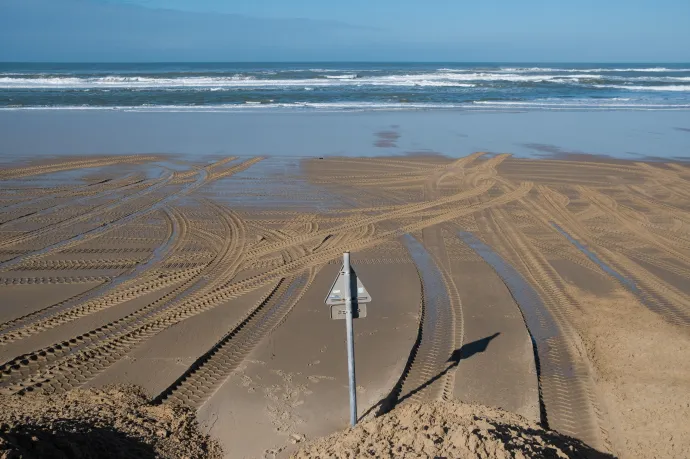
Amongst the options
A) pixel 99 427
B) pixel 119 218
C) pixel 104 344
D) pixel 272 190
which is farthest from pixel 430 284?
pixel 119 218

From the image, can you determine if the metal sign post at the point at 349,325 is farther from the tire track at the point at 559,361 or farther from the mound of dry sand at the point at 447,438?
the tire track at the point at 559,361

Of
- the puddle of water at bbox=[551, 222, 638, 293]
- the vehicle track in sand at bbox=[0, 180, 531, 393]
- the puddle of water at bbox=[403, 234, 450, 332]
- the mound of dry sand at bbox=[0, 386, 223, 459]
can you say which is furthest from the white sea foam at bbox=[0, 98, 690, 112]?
the mound of dry sand at bbox=[0, 386, 223, 459]

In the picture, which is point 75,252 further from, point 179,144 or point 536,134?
point 536,134

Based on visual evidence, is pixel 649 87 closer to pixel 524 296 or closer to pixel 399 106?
pixel 399 106

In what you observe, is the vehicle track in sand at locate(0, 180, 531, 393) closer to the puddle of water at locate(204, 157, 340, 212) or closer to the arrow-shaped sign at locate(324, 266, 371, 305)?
the arrow-shaped sign at locate(324, 266, 371, 305)

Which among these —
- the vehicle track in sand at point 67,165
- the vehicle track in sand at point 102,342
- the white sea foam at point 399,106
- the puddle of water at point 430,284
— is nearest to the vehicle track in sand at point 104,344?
the vehicle track in sand at point 102,342

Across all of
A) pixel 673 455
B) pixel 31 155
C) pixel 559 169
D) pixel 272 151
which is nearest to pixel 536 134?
pixel 559 169
